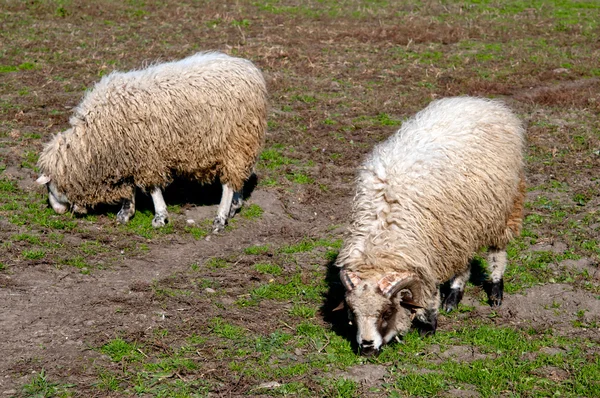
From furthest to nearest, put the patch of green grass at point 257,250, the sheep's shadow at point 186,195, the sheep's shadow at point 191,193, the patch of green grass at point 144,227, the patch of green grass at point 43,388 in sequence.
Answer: the sheep's shadow at point 191,193 < the sheep's shadow at point 186,195 < the patch of green grass at point 144,227 < the patch of green grass at point 257,250 < the patch of green grass at point 43,388

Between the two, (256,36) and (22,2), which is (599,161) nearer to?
(256,36)

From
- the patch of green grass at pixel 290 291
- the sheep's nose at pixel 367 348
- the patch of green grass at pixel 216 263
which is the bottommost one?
the patch of green grass at pixel 216 263

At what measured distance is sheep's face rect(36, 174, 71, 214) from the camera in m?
10.6

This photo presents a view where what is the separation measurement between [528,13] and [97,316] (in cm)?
2012

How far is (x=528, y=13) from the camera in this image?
24156mm

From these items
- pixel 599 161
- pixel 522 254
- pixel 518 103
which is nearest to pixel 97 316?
pixel 522 254

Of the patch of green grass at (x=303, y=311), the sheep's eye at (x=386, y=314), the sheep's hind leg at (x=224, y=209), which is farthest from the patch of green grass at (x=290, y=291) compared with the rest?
the sheep's hind leg at (x=224, y=209)

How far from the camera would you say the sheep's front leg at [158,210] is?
10617 mm

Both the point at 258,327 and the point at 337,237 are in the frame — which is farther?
the point at 337,237

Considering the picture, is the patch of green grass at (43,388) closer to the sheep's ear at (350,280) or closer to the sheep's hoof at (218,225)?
the sheep's ear at (350,280)

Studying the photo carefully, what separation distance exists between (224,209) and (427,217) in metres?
3.90

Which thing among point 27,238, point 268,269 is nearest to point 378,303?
point 268,269

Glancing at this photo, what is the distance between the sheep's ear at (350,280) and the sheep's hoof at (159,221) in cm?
402

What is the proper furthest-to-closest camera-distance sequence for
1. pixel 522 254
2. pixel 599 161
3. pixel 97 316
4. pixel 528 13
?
pixel 528 13
pixel 599 161
pixel 522 254
pixel 97 316
